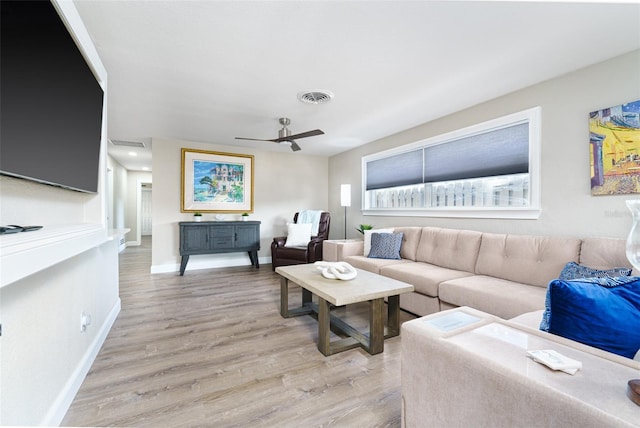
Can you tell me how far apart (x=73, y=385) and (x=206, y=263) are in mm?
3441

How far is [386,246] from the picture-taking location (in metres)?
3.53

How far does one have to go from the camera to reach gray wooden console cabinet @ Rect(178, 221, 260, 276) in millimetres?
4391

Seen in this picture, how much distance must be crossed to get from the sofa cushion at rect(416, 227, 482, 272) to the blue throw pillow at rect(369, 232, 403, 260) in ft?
0.86

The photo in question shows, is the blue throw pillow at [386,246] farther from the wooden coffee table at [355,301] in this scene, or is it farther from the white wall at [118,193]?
the white wall at [118,193]

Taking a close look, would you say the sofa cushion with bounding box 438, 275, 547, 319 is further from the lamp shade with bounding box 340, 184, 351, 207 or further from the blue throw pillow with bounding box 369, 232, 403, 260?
the lamp shade with bounding box 340, 184, 351, 207

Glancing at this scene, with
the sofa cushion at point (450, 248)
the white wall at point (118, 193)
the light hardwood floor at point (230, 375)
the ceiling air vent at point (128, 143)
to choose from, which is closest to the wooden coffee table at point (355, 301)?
the light hardwood floor at point (230, 375)


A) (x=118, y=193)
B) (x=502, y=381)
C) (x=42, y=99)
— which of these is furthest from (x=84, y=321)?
(x=118, y=193)

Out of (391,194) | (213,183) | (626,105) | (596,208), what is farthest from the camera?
(213,183)

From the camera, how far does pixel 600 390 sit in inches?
28.2

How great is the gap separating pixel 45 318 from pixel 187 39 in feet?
6.14

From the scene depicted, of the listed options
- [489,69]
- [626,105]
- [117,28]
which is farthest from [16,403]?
[626,105]

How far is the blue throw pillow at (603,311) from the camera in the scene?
0.87 metres

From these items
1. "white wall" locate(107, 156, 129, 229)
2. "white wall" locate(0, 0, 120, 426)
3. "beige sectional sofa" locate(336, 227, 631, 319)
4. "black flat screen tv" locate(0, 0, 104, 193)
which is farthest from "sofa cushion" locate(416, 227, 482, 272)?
"white wall" locate(107, 156, 129, 229)

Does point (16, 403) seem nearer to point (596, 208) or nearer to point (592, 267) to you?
point (592, 267)
